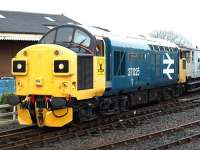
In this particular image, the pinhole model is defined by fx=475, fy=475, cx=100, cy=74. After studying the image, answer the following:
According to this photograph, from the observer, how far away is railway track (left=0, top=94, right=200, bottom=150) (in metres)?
11.8

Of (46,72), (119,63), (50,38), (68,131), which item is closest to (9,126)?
(68,131)

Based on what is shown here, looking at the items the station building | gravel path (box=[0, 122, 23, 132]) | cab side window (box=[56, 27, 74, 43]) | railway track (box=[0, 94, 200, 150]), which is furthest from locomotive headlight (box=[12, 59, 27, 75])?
the station building

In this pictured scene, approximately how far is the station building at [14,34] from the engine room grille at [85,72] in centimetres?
1401

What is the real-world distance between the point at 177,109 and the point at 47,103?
747 centimetres

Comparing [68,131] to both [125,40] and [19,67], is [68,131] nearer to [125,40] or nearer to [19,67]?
[19,67]

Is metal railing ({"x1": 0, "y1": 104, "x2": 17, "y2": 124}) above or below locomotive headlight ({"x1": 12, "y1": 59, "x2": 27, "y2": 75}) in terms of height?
below

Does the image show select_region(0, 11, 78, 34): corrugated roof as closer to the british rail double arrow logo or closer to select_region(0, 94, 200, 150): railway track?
the british rail double arrow logo

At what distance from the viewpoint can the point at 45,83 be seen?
42.3 ft

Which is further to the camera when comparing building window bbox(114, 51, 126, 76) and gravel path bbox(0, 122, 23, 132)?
building window bbox(114, 51, 126, 76)

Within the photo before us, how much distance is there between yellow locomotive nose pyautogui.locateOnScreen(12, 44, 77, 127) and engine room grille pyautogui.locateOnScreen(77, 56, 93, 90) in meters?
0.31

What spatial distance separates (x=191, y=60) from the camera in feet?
92.3

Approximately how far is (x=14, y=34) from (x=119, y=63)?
13099mm

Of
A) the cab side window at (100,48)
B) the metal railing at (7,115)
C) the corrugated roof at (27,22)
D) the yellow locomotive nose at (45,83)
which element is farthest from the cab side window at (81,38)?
the corrugated roof at (27,22)

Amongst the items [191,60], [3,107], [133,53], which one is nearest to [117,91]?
[133,53]
